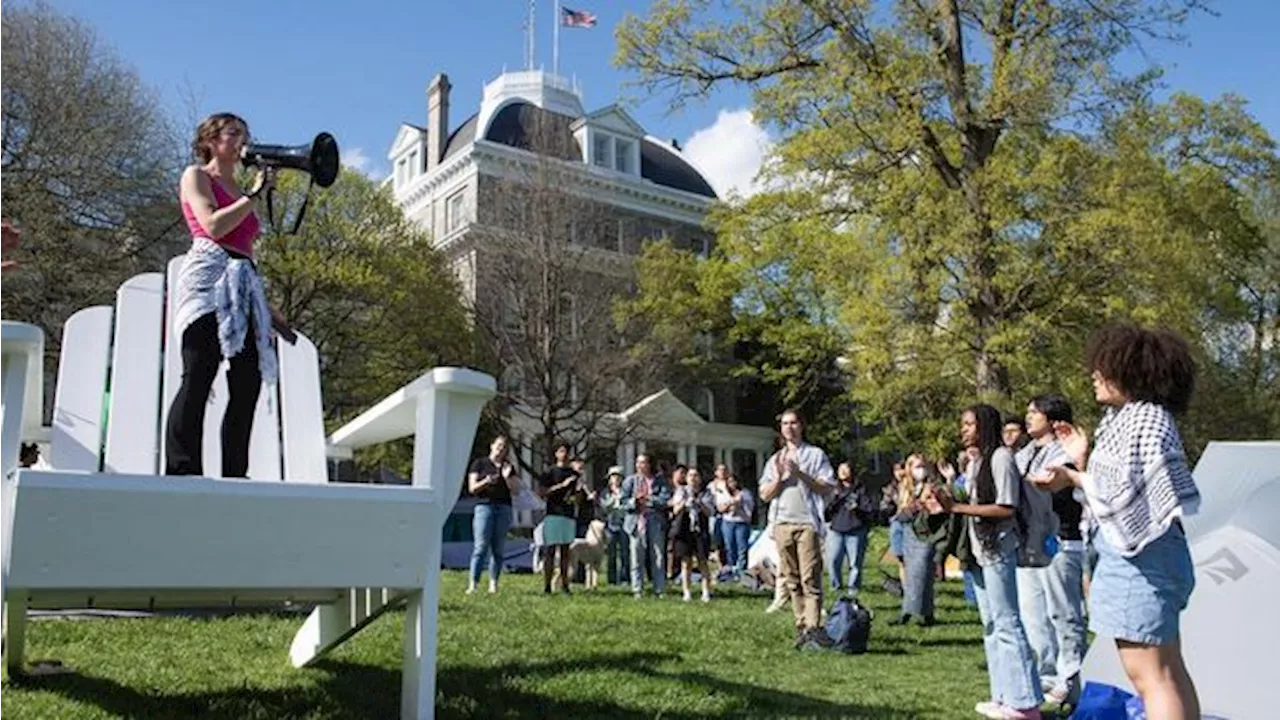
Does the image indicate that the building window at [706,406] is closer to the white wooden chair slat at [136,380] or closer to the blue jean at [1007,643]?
the blue jean at [1007,643]

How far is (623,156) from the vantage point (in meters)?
41.9

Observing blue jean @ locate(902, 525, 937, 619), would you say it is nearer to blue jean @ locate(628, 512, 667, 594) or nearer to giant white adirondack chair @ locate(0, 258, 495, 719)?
blue jean @ locate(628, 512, 667, 594)

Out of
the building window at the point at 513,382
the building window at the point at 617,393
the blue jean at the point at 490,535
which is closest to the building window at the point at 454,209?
the building window at the point at 513,382

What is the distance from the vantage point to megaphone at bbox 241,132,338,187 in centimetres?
398

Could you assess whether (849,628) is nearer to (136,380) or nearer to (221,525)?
(136,380)

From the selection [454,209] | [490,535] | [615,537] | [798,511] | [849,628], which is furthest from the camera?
[454,209]

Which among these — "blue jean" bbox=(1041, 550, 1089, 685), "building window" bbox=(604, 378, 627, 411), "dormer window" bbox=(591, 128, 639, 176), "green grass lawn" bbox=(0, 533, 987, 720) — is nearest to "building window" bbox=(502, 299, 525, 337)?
"building window" bbox=(604, 378, 627, 411)

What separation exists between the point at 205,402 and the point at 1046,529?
14.3 feet

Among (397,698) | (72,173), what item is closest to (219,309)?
(397,698)

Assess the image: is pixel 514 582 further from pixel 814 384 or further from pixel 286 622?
pixel 814 384

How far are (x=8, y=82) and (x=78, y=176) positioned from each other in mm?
2421

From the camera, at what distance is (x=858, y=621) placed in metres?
7.84

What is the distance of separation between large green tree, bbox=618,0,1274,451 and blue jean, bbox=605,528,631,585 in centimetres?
756

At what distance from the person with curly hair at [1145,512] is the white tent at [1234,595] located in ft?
5.01
